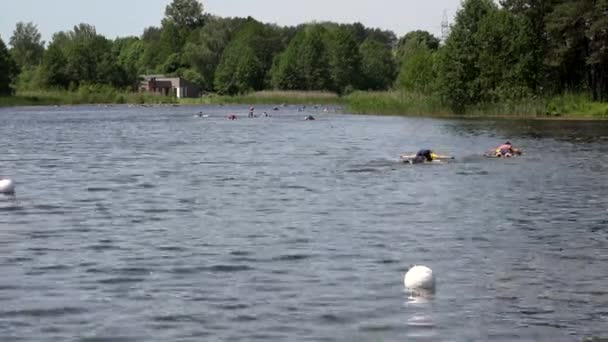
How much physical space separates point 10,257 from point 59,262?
54.7 inches

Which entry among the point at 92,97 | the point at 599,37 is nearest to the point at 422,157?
the point at 599,37

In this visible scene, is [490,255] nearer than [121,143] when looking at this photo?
Yes

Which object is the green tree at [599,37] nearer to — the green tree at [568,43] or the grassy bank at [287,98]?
the green tree at [568,43]

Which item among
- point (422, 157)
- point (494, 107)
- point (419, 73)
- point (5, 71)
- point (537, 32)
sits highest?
point (537, 32)

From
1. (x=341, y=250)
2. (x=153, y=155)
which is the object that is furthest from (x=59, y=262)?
(x=153, y=155)

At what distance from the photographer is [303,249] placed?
83.0 ft

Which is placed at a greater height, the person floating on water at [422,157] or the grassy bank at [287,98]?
the person floating on water at [422,157]

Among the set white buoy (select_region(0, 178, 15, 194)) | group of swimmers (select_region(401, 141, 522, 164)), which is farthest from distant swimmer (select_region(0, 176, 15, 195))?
group of swimmers (select_region(401, 141, 522, 164))

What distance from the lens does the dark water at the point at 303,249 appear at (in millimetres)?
17969

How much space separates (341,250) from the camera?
25109mm

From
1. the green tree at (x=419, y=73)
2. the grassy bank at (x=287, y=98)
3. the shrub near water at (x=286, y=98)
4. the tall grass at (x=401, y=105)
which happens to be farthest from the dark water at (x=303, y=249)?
the shrub near water at (x=286, y=98)

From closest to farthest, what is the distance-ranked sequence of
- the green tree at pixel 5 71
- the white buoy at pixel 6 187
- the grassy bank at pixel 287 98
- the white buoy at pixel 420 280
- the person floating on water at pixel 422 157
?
the white buoy at pixel 420 280 → the white buoy at pixel 6 187 → the person floating on water at pixel 422 157 → the green tree at pixel 5 71 → the grassy bank at pixel 287 98

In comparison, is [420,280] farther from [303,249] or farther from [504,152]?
[504,152]

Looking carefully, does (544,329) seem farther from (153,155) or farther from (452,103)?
(452,103)
